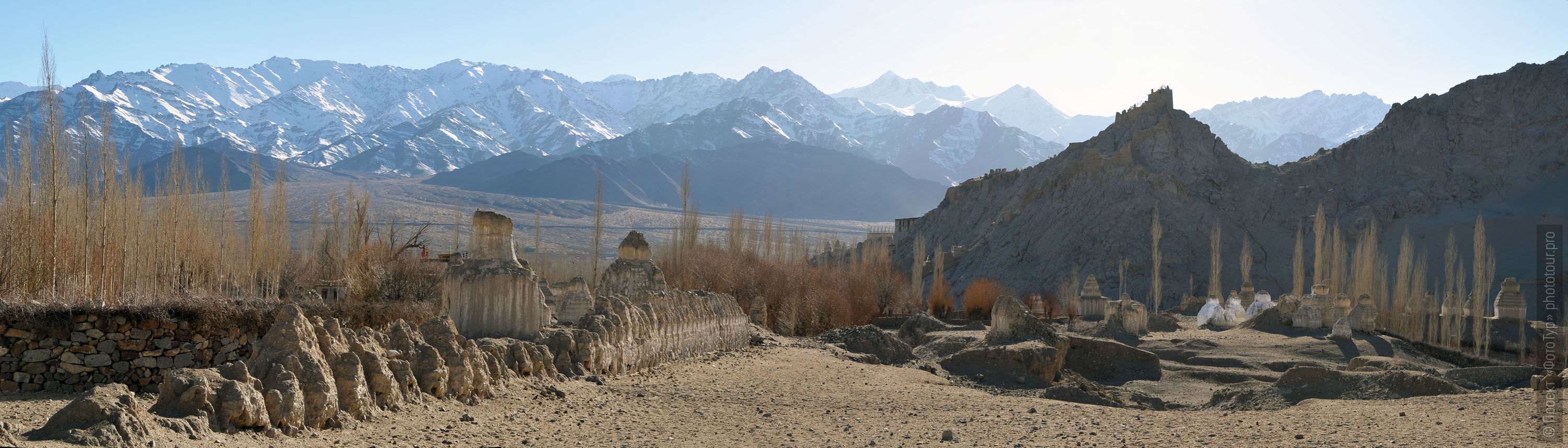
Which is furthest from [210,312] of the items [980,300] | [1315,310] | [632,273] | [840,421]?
[980,300]

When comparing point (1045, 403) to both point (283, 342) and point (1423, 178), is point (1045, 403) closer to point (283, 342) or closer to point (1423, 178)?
point (283, 342)

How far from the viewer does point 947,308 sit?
39875mm

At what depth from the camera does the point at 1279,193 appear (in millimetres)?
53656

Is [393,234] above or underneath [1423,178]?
underneath

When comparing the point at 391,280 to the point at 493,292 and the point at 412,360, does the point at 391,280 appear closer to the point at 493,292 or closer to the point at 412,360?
the point at 493,292

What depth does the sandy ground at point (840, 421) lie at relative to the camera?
7383 mm

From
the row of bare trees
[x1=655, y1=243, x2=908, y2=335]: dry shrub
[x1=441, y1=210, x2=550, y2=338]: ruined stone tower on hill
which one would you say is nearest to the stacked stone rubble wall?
[x1=441, y1=210, x2=550, y2=338]: ruined stone tower on hill

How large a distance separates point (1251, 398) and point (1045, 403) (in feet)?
9.70

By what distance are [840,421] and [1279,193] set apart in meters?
Result: 51.0

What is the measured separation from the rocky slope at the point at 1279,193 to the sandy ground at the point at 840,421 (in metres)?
37.5

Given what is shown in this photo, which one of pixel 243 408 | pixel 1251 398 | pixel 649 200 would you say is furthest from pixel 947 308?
pixel 649 200

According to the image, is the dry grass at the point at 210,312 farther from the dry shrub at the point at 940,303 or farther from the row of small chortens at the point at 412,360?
the dry shrub at the point at 940,303

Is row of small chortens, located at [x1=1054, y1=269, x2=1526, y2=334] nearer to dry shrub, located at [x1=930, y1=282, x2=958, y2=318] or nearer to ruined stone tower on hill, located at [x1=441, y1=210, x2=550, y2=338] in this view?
dry shrub, located at [x1=930, y1=282, x2=958, y2=318]

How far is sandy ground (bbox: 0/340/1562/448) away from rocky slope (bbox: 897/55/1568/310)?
37.5m
